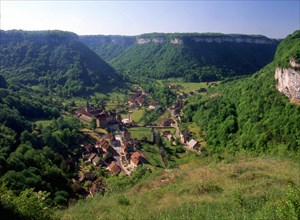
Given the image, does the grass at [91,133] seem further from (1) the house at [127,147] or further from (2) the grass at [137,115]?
(2) the grass at [137,115]

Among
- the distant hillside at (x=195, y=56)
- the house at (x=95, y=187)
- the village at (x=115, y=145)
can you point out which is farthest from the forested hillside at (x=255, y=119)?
the distant hillside at (x=195, y=56)

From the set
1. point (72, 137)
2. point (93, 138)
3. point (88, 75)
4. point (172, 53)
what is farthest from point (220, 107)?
point (172, 53)

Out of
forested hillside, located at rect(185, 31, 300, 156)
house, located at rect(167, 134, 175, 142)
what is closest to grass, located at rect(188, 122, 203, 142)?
forested hillside, located at rect(185, 31, 300, 156)

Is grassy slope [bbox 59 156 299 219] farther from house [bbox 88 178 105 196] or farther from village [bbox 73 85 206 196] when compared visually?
village [bbox 73 85 206 196]

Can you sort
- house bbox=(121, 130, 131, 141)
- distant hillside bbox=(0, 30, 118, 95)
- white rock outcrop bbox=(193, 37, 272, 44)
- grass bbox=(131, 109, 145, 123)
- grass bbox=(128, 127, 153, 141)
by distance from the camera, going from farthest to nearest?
white rock outcrop bbox=(193, 37, 272, 44)
distant hillside bbox=(0, 30, 118, 95)
grass bbox=(131, 109, 145, 123)
grass bbox=(128, 127, 153, 141)
house bbox=(121, 130, 131, 141)

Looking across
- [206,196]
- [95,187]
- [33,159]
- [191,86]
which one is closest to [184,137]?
[95,187]
